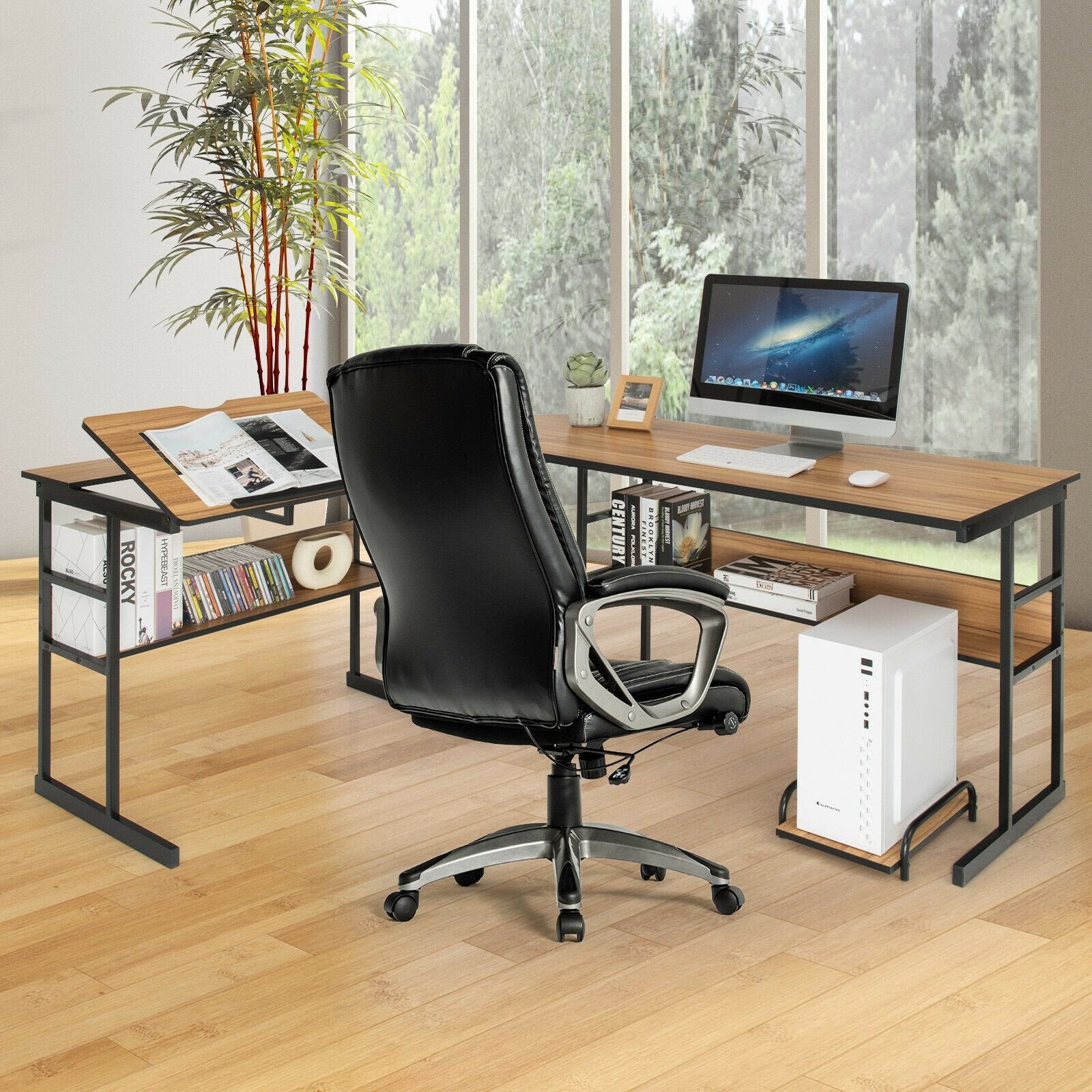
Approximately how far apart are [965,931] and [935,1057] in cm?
49

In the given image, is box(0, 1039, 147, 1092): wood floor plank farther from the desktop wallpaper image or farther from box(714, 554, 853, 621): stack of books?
the desktop wallpaper image

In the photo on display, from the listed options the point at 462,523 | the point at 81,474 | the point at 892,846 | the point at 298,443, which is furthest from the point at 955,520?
the point at 81,474

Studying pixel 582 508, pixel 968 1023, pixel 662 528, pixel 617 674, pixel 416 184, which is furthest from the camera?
pixel 416 184

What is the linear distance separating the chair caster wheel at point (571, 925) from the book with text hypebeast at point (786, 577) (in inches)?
41.4

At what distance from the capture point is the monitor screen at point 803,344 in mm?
3539

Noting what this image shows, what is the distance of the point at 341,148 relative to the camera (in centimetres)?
604

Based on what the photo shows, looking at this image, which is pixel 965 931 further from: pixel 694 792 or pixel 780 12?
pixel 780 12

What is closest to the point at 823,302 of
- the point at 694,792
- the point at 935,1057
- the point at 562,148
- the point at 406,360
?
the point at 694,792

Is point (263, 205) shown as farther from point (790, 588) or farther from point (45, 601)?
point (790, 588)

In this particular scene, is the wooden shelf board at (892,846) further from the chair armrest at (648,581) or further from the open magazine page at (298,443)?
the open magazine page at (298,443)

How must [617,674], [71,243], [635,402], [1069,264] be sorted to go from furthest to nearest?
[71,243]
[1069,264]
[635,402]
[617,674]

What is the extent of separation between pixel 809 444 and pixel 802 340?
0.27 meters

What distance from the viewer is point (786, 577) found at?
142 inches

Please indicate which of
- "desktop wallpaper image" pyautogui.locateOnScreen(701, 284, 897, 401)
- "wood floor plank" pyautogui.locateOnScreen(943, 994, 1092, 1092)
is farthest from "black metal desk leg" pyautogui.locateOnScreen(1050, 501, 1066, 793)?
"wood floor plank" pyautogui.locateOnScreen(943, 994, 1092, 1092)
